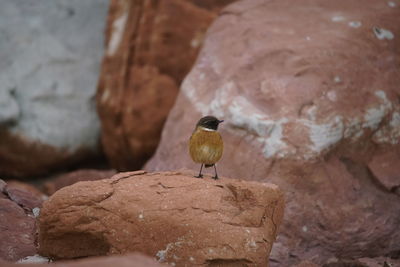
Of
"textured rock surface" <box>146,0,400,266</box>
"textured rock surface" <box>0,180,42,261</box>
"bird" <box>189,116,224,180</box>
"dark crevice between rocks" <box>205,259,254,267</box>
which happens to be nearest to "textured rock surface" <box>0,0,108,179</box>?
"textured rock surface" <box>146,0,400,266</box>

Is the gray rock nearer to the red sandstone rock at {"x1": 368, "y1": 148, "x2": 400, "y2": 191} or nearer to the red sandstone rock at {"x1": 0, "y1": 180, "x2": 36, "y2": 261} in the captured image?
the red sandstone rock at {"x1": 0, "y1": 180, "x2": 36, "y2": 261}

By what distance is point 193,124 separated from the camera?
22.1 feet

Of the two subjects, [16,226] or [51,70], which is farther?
[51,70]

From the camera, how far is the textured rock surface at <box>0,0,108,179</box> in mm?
8859

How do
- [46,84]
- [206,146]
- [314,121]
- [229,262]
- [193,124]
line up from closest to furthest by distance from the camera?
[229,262]
[206,146]
[314,121]
[193,124]
[46,84]

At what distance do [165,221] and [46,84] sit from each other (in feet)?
17.1

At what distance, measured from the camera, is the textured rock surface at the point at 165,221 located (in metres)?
4.38

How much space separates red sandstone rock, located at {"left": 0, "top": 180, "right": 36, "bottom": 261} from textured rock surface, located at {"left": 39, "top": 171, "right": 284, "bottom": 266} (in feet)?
1.01

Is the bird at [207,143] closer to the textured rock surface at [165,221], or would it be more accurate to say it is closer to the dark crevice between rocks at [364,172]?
Result: the textured rock surface at [165,221]

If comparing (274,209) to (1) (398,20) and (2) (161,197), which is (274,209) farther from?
(1) (398,20)

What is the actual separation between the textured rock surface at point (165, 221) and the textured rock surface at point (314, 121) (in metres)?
1.30

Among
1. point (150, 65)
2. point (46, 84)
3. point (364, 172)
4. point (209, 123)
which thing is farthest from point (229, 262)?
point (46, 84)

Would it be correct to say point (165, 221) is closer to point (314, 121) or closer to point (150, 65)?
point (314, 121)

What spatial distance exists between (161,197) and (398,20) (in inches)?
148
